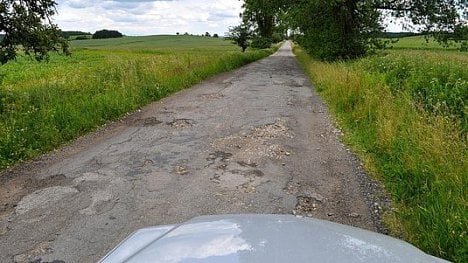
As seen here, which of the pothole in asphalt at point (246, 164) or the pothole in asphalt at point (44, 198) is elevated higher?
the pothole in asphalt at point (246, 164)

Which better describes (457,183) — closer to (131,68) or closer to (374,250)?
(374,250)

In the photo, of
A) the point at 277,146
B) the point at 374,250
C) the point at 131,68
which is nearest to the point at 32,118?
the point at 277,146

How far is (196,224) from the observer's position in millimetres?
2246

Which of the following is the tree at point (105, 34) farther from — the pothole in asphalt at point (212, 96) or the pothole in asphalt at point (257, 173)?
the pothole in asphalt at point (257, 173)

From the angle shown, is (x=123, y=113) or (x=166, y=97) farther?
(x=166, y=97)

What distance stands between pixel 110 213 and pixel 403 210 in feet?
10.6

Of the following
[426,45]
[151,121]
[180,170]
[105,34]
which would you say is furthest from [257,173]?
[105,34]

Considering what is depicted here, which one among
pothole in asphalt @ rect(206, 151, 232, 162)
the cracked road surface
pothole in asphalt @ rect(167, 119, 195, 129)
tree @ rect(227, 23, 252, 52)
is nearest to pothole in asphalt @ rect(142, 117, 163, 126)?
the cracked road surface

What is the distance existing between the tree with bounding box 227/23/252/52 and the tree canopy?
24.4 m

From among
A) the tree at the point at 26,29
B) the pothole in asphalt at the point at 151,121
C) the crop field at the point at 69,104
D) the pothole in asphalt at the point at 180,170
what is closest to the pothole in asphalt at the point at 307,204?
the pothole in asphalt at the point at 180,170

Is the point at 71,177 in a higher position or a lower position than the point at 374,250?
lower

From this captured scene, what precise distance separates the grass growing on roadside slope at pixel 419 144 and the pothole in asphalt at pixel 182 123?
328 cm

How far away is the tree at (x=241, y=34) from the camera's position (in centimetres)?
4850

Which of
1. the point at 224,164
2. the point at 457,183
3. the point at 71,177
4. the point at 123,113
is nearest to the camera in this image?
the point at 457,183
